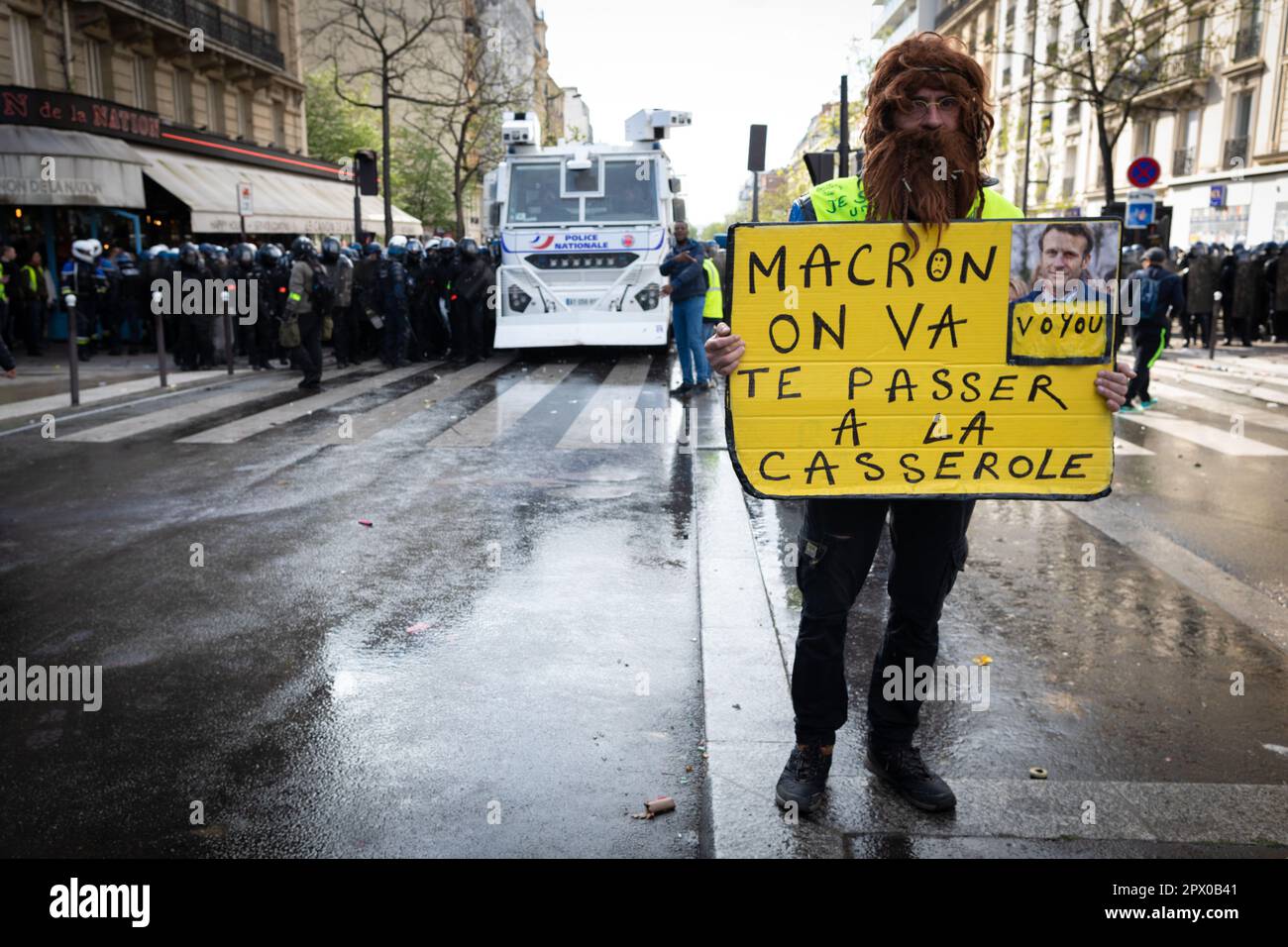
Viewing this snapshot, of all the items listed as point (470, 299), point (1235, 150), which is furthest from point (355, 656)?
point (1235, 150)

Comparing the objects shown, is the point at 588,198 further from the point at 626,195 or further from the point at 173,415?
the point at 173,415

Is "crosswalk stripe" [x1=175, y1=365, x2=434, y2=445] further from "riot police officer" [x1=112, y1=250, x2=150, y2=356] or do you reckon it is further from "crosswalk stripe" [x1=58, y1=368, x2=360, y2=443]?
"riot police officer" [x1=112, y1=250, x2=150, y2=356]

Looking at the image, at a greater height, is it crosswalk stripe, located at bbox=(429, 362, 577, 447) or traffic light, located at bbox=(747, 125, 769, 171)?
traffic light, located at bbox=(747, 125, 769, 171)

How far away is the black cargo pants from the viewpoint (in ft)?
9.82

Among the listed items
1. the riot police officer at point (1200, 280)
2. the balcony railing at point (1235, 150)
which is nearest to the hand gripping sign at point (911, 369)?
the riot police officer at point (1200, 280)

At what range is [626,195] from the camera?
16.8 metres

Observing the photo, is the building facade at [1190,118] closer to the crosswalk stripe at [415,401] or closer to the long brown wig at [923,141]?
the crosswalk stripe at [415,401]

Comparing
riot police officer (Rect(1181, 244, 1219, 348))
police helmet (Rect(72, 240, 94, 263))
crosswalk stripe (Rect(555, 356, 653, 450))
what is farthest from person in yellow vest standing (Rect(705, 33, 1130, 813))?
riot police officer (Rect(1181, 244, 1219, 348))

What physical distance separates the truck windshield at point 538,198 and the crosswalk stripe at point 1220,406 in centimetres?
880

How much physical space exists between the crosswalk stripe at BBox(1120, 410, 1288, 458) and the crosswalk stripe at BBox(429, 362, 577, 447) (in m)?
6.38

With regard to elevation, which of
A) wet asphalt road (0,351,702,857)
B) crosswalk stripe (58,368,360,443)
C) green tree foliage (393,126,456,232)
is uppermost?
green tree foliage (393,126,456,232)

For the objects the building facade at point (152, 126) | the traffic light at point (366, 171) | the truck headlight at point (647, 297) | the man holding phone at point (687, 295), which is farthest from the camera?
the traffic light at point (366, 171)

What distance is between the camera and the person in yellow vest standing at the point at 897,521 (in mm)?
2779
